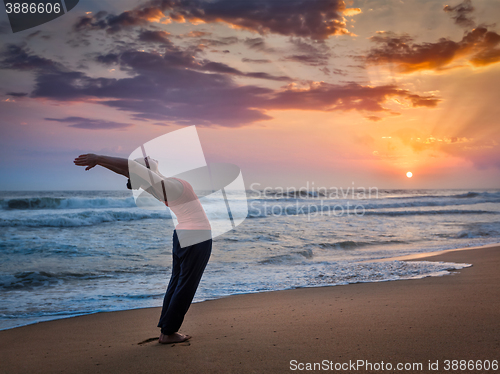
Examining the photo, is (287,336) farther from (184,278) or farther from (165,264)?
(165,264)

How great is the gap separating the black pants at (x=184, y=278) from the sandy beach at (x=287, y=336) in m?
0.26

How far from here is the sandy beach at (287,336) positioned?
2590mm

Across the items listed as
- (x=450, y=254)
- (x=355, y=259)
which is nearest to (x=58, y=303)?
(x=355, y=259)

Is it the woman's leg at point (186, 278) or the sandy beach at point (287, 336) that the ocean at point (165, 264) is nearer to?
the sandy beach at point (287, 336)

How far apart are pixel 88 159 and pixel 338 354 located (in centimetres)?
240

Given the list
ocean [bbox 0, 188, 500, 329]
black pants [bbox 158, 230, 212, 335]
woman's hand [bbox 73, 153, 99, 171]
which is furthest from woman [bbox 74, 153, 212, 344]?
ocean [bbox 0, 188, 500, 329]

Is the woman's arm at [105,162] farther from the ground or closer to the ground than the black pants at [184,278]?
farther from the ground

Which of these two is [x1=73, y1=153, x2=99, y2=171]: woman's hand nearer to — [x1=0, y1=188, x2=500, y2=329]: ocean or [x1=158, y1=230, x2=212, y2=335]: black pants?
[x1=158, y1=230, x2=212, y2=335]: black pants

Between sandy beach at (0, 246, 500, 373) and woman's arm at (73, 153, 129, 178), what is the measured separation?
5.05 feet

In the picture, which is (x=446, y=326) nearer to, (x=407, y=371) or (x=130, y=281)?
(x=407, y=371)

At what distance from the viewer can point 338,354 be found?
2.68 meters

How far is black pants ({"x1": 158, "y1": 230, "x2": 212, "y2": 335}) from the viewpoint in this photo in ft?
9.53

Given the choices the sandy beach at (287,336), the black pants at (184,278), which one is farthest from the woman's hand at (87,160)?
the sandy beach at (287,336)

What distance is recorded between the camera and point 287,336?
3.15 meters
